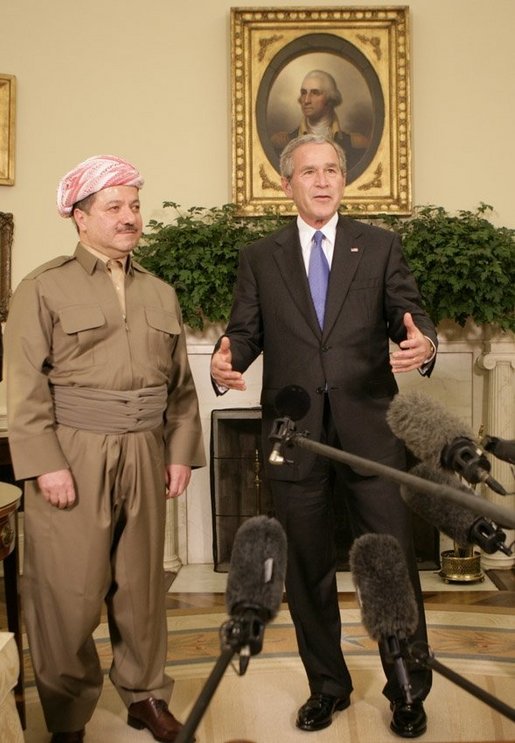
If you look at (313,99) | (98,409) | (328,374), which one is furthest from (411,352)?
(313,99)

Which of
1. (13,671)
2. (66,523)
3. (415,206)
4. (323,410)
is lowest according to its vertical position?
(13,671)

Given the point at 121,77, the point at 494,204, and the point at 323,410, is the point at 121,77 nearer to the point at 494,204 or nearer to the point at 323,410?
the point at 494,204

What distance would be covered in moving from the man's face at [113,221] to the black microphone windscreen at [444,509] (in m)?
1.40

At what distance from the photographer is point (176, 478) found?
9.37 feet

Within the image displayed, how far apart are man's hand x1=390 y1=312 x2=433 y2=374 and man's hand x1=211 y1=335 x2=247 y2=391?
43 centimetres

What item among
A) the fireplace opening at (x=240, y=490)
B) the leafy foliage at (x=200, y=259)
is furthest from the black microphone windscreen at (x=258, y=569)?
the fireplace opening at (x=240, y=490)

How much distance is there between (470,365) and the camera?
17.0ft

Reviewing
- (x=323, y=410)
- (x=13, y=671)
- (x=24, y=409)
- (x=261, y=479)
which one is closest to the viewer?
(x=13, y=671)

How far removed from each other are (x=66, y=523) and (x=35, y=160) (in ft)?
10.6

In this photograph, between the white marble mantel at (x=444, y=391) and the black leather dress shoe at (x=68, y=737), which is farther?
the white marble mantel at (x=444, y=391)

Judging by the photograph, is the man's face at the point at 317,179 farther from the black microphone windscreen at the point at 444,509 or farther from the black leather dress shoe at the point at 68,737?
the black leather dress shoe at the point at 68,737

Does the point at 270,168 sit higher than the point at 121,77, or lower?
lower

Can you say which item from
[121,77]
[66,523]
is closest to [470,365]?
[121,77]

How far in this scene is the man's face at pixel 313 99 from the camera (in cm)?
523
